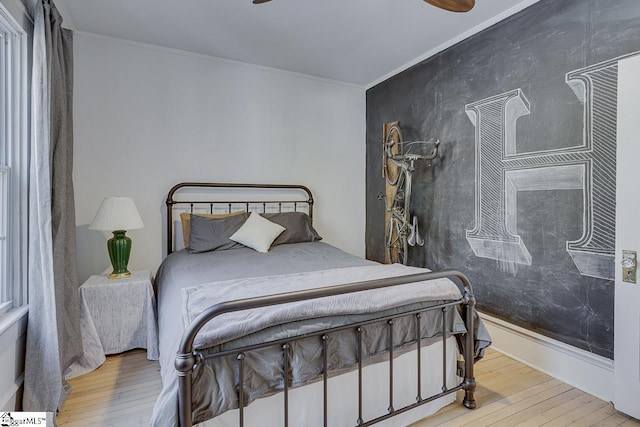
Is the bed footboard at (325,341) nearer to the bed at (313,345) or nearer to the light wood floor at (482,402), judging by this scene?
the bed at (313,345)

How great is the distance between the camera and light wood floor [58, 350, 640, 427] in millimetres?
1831

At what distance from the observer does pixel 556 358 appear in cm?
232

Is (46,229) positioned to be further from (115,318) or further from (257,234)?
(257,234)

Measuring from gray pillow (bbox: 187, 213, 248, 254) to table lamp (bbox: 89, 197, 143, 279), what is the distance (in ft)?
1.61

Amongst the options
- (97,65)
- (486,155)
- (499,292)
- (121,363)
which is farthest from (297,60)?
(121,363)

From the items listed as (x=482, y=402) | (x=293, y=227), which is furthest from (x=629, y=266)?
(x=293, y=227)

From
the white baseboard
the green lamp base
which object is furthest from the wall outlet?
the green lamp base

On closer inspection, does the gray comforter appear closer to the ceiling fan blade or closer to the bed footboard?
the bed footboard

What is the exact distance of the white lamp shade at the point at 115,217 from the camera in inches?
102

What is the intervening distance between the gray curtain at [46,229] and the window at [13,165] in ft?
0.34

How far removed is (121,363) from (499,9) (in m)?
4.10

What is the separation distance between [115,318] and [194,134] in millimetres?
1941

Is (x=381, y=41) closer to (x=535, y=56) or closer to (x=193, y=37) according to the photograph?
(x=535, y=56)

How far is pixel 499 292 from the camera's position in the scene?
2.73 m
